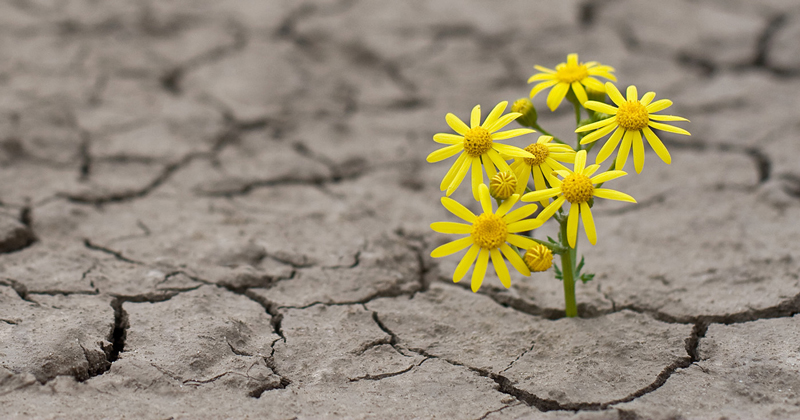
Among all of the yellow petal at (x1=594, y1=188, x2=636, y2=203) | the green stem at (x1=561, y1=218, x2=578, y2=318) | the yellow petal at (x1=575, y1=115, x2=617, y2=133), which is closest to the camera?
the yellow petal at (x1=594, y1=188, x2=636, y2=203)

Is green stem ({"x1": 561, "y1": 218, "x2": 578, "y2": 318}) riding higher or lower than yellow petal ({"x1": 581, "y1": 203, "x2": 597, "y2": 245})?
lower

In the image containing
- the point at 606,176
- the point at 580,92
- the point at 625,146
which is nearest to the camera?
the point at 606,176

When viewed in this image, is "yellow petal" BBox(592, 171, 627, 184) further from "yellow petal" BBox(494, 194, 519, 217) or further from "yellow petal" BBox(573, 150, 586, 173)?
"yellow petal" BBox(494, 194, 519, 217)

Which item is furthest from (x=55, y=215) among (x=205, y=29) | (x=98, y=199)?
(x=205, y=29)

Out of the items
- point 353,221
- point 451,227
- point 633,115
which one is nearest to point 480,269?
point 451,227

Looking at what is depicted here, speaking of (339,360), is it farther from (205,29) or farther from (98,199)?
(205,29)

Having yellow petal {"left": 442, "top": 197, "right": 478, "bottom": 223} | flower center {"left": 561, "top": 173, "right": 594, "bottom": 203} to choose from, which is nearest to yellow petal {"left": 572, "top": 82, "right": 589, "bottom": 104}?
flower center {"left": 561, "top": 173, "right": 594, "bottom": 203}

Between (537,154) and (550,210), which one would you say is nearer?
(550,210)

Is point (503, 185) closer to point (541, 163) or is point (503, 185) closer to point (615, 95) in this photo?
point (541, 163)
